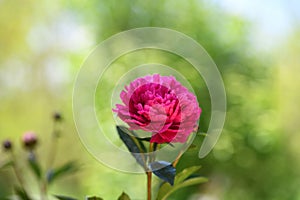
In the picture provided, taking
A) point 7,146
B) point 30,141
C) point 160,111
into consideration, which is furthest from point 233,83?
point 160,111

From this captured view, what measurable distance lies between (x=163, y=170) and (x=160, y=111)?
0.08 m

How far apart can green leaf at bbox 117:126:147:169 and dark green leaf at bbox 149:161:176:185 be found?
0.11 ft

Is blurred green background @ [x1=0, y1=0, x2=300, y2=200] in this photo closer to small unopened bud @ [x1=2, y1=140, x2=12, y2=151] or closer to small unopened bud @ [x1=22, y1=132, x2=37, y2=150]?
small unopened bud @ [x1=22, y1=132, x2=37, y2=150]

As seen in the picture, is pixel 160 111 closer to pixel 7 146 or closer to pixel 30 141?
pixel 7 146

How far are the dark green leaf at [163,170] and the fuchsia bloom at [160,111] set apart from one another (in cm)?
4

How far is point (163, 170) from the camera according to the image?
0.58 meters

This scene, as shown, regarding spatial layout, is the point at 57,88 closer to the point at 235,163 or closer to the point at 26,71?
the point at 26,71

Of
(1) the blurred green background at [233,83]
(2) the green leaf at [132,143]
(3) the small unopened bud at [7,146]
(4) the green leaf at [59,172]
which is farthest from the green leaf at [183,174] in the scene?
(1) the blurred green background at [233,83]

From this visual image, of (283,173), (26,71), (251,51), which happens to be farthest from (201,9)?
(26,71)

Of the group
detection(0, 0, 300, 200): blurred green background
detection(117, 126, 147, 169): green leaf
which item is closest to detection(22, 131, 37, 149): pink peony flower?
detection(117, 126, 147, 169): green leaf

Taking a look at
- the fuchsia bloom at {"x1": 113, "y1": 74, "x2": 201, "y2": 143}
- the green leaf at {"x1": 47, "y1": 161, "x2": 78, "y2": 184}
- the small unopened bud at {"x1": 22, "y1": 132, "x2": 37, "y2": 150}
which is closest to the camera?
the fuchsia bloom at {"x1": 113, "y1": 74, "x2": 201, "y2": 143}

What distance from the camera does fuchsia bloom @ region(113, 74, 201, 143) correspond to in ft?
1.80

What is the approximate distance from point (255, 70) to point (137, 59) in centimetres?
72

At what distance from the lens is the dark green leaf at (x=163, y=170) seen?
0.56 metres
